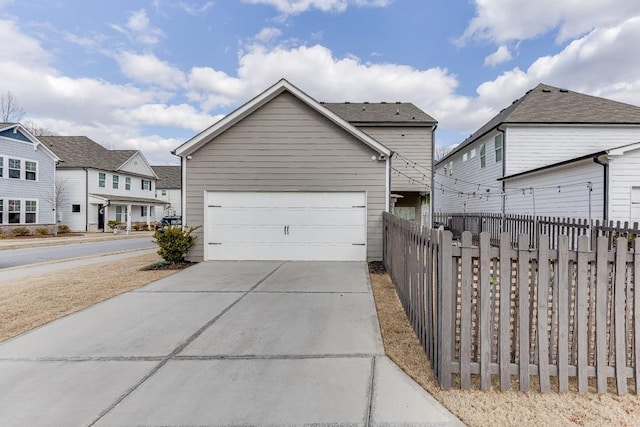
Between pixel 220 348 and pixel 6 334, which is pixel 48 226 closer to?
pixel 6 334

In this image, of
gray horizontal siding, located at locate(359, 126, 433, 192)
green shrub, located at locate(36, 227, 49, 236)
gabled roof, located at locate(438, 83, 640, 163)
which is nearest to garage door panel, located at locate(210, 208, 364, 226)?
gray horizontal siding, located at locate(359, 126, 433, 192)

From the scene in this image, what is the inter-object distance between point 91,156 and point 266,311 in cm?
2918

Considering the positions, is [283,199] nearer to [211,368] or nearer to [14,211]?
[211,368]

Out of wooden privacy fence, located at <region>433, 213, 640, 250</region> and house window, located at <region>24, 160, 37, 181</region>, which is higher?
house window, located at <region>24, 160, 37, 181</region>

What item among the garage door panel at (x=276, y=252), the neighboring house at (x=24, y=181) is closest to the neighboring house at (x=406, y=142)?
the garage door panel at (x=276, y=252)

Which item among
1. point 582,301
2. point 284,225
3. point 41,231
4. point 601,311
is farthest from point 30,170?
point 601,311

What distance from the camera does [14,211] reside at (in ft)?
70.2

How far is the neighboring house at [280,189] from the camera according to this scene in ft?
32.2

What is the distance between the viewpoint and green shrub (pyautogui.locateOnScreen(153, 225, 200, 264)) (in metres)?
9.23

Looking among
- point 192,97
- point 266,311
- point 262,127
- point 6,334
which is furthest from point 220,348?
point 192,97

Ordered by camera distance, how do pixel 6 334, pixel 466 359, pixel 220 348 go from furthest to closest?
pixel 6 334 < pixel 220 348 < pixel 466 359

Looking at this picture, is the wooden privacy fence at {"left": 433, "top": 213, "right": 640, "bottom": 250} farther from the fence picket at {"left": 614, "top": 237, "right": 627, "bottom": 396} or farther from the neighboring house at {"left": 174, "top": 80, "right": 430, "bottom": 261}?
the neighboring house at {"left": 174, "top": 80, "right": 430, "bottom": 261}

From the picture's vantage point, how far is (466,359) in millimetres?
2816

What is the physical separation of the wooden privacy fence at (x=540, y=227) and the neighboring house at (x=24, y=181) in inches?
1049
